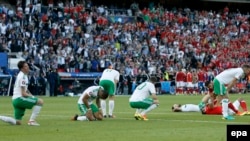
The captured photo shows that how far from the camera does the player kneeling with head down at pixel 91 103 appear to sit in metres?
21.6

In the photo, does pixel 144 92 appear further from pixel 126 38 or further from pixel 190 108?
pixel 126 38

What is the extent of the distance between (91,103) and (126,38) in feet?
117

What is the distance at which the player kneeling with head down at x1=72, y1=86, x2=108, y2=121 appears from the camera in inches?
851

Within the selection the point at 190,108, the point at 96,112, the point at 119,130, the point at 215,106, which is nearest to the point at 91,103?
the point at 96,112

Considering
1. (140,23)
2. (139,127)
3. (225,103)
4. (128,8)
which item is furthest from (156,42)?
(139,127)

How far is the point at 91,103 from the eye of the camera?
22.0 meters

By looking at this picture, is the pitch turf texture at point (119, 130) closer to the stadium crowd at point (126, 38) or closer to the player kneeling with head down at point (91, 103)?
the player kneeling with head down at point (91, 103)

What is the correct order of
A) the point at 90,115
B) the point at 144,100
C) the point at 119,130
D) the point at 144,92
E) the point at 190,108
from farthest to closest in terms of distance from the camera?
the point at 190,108, the point at 144,92, the point at 144,100, the point at 90,115, the point at 119,130

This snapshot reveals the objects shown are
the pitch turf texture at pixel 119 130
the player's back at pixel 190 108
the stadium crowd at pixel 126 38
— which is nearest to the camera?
the pitch turf texture at pixel 119 130

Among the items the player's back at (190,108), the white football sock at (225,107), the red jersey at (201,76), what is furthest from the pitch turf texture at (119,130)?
the red jersey at (201,76)

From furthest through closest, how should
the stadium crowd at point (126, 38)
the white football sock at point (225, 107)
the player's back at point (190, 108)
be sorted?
the stadium crowd at point (126, 38) < the player's back at point (190, 108) < the white football sock at point (225, 107)

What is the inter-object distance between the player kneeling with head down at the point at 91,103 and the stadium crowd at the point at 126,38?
87.2 ft

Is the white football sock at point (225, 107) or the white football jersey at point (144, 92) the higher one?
the white football jersey at point (144, 92)

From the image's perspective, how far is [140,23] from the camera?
60.9m
